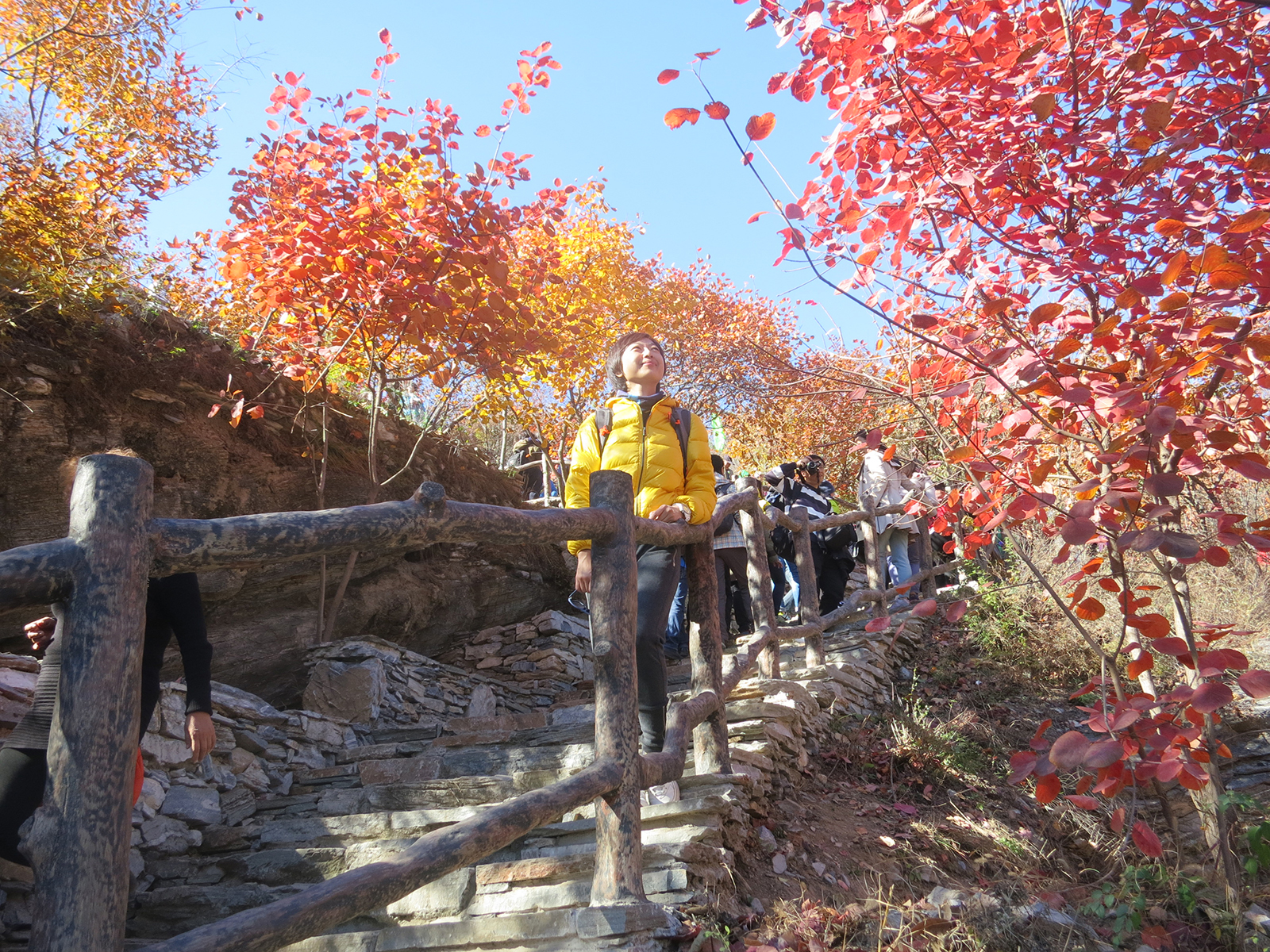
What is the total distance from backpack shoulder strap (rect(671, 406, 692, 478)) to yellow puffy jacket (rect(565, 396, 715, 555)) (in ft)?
0.05

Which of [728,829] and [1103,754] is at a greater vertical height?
[1103,754]

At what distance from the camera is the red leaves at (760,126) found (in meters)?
3.00

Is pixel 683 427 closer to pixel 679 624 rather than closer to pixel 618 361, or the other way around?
pixel 618 361

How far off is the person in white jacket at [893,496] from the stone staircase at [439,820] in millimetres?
2418

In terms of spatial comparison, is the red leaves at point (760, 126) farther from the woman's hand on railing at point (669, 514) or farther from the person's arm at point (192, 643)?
the person's arm at point (192, 643)

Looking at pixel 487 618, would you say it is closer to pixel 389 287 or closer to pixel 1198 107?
pixel 389 287

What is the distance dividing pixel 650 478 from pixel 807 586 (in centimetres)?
292

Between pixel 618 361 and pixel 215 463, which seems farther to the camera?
pixel 215 463

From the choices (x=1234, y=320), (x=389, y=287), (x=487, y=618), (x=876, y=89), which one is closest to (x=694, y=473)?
(x=876, y=89)

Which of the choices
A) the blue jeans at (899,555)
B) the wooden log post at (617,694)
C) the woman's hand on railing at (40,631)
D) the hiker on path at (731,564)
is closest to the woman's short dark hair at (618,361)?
the wooden log post at (617,694)

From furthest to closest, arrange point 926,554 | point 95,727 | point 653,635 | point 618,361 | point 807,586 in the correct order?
point 926,554
point 807,586
point 618,361
point 653,635
point 95,727

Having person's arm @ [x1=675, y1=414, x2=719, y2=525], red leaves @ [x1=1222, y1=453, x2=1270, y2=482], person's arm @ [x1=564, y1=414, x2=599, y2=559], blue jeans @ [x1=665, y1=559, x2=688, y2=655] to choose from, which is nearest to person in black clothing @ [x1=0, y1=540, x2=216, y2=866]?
person's arm @ [x1=564, y1=414, x2=599, y2=559]

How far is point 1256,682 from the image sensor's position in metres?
2.36

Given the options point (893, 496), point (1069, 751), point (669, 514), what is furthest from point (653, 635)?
point (893, 496)
